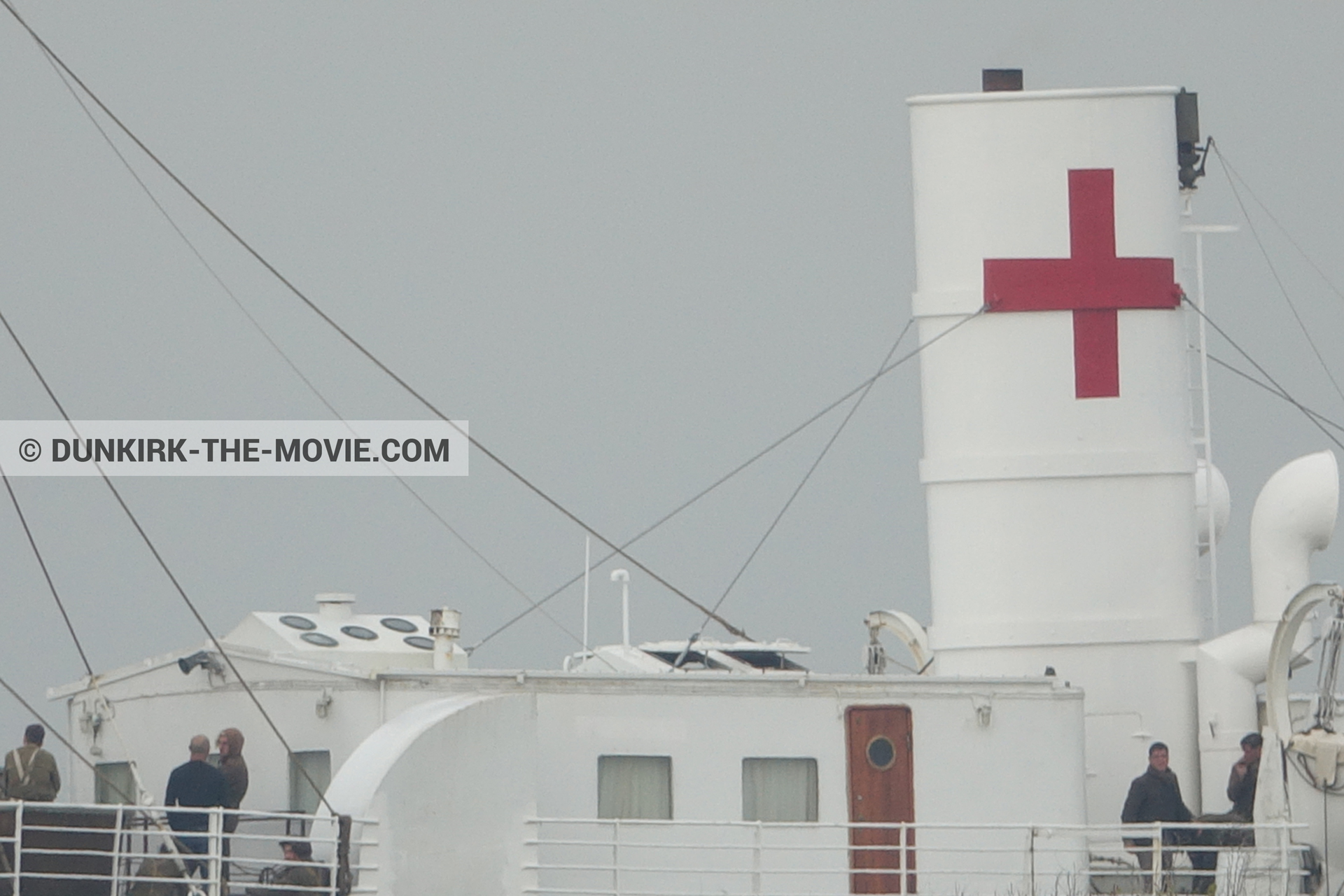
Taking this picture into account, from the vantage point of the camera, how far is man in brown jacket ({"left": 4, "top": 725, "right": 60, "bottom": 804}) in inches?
841

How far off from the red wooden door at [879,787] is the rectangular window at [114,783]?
6524mm

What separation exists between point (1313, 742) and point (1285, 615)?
4.12 feet

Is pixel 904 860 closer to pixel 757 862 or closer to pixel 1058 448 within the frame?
pixel 757 862

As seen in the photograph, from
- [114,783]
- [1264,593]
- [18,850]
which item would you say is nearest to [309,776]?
[114,783]

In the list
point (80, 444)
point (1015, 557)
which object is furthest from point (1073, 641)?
point (80, 444)

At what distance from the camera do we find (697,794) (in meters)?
22.5

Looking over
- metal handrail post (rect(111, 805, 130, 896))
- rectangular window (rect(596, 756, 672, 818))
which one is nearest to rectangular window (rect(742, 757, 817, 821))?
rectangular window (rect(596, 756, 672, 818))

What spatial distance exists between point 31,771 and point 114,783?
2.22m

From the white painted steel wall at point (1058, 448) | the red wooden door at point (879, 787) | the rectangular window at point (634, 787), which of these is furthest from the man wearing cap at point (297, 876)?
the white painted steel wall at point (1058, 448)

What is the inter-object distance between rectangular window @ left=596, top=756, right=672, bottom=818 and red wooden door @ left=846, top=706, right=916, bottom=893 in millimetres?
1629

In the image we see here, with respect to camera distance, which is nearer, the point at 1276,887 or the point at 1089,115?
the point at 1276,887

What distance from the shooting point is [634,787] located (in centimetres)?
2253

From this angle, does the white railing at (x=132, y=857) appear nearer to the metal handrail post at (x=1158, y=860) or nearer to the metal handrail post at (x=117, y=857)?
the metal handrail post at (x=117, y=857)

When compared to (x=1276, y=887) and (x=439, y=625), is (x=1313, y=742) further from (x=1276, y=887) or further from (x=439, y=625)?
(x=439, y=625)
